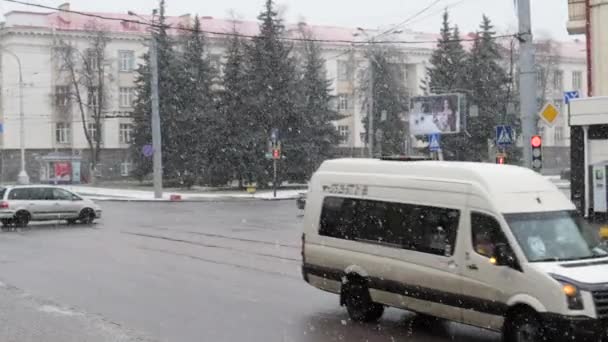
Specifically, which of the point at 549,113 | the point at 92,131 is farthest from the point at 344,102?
the point at 549,113

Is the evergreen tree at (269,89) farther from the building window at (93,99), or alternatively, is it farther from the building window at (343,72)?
the building window at (343,72)

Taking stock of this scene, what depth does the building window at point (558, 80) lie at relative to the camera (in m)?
90.2

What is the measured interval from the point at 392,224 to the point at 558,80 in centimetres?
8963

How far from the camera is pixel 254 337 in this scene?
9.38 meters

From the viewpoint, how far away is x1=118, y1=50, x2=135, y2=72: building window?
260ft

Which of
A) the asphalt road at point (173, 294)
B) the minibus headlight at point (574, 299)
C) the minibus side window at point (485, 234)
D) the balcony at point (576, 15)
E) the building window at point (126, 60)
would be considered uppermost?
the building window at point (126, 60)

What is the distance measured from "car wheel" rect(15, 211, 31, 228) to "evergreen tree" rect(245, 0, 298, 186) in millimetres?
30436

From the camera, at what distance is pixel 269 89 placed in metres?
58.5

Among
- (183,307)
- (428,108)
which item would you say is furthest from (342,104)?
(183,307)

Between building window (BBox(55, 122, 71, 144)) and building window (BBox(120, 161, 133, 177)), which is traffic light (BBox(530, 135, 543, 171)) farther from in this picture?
building window (BBox(55, 122, 71, 144))

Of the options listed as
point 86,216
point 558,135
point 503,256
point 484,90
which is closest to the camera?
point 503,256

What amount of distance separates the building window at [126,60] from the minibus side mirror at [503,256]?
7420cm

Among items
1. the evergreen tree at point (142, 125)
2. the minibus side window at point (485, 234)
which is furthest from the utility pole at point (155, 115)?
the minibus side window at point (485, 234)

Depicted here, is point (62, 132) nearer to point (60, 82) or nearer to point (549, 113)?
point (60, 82)
